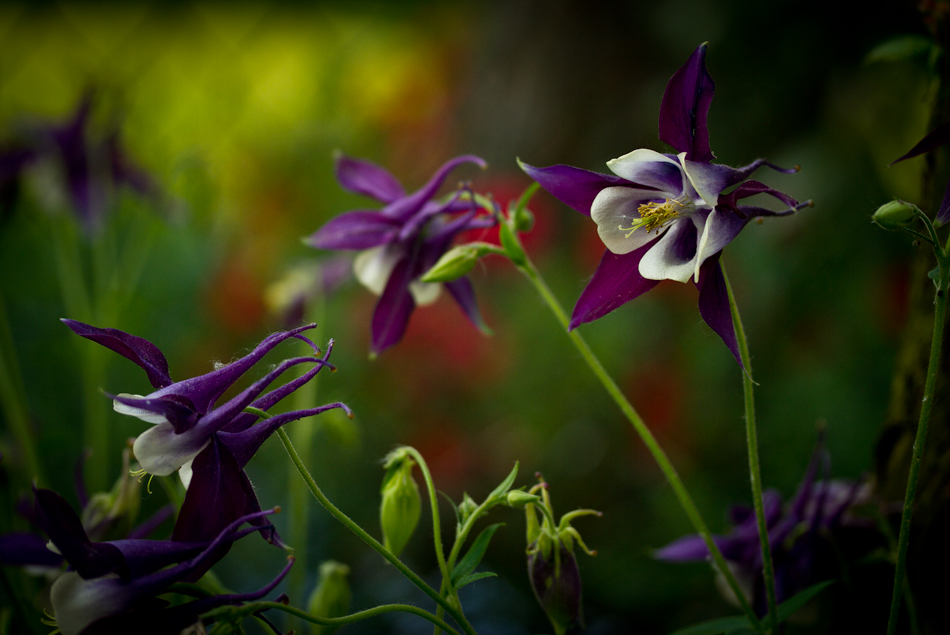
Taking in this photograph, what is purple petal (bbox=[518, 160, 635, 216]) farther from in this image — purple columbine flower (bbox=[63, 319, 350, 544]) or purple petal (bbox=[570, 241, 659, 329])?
purple columbine flower (bbox=[63, 319, 350, 544])

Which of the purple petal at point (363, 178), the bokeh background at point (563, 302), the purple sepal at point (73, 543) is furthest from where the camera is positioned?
the bokeh background at point (563, 302)

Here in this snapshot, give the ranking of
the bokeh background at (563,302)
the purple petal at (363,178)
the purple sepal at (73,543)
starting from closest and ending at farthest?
1. the purple sepal at (73,543)
2. the purple petal at (363,178)
3. the bokeh background at (563,302)

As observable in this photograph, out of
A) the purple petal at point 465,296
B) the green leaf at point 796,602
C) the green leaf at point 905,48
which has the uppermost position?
the green leaf at point 905,48

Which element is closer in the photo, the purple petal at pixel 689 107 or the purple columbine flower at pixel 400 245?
the purple petal at pixel 689 107

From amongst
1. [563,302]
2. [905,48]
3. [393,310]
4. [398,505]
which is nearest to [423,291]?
[393,310]

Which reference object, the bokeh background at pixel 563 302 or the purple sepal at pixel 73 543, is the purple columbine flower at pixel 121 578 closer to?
the purple sepal at pixel 73 543

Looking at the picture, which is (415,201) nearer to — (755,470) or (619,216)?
(619,216)

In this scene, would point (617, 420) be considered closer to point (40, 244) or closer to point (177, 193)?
point (177, 193)

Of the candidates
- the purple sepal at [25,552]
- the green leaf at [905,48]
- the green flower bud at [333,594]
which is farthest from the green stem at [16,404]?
the green leaf at [905,48]
